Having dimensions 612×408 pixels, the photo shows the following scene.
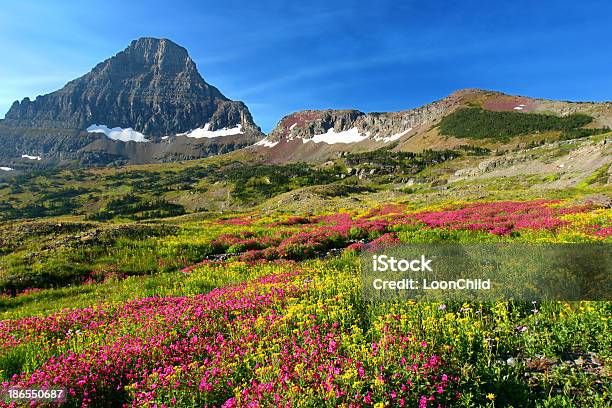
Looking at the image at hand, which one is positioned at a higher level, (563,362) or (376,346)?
(376,346)

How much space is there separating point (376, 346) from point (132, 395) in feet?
14.4

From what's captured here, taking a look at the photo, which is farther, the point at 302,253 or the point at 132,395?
the point at 302,253

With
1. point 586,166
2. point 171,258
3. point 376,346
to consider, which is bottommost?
point 171,258

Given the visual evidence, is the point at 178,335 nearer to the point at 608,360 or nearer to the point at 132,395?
the point at 132,395

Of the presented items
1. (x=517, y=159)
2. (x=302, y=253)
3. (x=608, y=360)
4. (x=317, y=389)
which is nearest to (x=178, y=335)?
(x=317, y=389)

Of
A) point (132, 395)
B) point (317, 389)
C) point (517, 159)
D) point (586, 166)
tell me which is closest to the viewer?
point (317, 389)

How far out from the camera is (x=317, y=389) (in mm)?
5105

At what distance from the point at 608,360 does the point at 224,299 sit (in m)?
9.17

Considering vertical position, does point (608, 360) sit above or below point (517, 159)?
below

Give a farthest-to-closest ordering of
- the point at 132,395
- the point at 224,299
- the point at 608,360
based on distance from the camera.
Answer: the point at 224,299
the point at 132,395
the point at 608,360

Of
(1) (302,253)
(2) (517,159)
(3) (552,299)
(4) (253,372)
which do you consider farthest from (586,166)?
(4) (253,372)

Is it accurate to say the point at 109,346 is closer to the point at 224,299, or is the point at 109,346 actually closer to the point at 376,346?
the point at 224,299

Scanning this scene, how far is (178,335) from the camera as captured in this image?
331 inches

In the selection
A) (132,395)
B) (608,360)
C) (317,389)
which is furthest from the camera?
(132,395)
